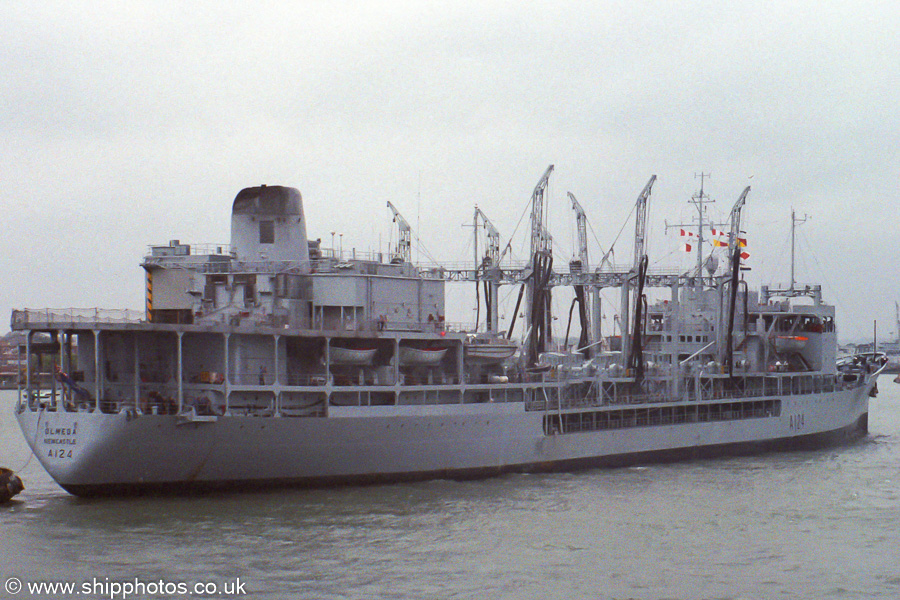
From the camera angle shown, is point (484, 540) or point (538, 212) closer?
point (484, 540)

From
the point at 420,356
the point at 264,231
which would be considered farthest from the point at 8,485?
the point at 420,356

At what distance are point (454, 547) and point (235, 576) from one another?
21.4ft

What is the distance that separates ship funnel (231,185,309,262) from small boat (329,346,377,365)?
5.09 meters

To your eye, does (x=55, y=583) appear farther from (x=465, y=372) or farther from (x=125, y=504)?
(x=465, y=372)

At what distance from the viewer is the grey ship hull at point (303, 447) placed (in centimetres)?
3428

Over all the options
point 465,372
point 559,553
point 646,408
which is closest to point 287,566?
point 559,553

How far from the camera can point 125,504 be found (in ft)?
111

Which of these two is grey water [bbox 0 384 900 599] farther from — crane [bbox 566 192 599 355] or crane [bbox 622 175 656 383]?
crane [bbox 566 192 599 355]

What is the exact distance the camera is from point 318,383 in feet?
124

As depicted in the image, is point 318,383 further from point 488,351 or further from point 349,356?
point 488,351

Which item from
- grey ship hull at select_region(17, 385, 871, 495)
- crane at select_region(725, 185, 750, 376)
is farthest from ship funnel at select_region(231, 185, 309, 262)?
crane at select_region(725, 185, 750, 376)

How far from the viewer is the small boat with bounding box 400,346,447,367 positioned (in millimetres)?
40062

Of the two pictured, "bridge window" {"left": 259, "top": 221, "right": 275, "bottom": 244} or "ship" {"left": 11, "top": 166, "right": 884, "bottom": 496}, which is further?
"bridge window" {"left": 259, "top": 221, "right": 275, "bottom": 244}

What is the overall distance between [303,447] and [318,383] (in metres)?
2.60
